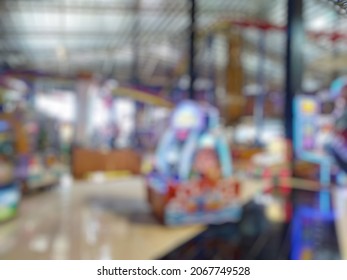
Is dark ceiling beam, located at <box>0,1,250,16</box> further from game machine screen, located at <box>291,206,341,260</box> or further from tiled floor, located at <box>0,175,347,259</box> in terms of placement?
game machine screen, located at <box>291,206,341,260</box>

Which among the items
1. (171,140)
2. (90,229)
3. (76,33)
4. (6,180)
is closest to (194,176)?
(171,140)

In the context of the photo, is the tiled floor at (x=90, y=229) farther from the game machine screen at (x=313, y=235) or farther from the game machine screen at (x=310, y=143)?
the game machine screen at (x=310, y=143)

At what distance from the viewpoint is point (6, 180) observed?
2.97 metres

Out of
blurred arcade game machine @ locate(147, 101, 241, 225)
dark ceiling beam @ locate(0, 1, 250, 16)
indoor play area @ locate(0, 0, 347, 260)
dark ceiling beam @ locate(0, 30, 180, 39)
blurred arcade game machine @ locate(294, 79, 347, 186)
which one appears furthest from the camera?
dark ceiling beam @ locate(0, 30, 180, 39)

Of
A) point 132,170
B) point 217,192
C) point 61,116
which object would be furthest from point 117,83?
point 217,192

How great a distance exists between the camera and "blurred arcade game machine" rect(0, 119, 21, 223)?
293 centimetres

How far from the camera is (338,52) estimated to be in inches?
236

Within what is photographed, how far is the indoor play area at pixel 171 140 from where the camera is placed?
256cm

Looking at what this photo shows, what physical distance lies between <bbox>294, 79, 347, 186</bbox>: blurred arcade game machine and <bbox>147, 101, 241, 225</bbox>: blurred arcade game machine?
61.7 inches

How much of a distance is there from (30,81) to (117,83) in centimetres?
131

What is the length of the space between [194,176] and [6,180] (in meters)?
1.65

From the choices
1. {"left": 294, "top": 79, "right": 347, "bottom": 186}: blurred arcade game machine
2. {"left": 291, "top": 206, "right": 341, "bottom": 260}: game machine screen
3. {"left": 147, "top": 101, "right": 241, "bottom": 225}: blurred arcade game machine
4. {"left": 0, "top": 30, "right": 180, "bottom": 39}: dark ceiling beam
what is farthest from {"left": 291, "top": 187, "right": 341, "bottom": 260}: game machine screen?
{"left": 0, "top": 30, "right": 180, "bottom": 39}: dark ceiling beam

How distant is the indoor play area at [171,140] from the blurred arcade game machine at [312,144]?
2cm
